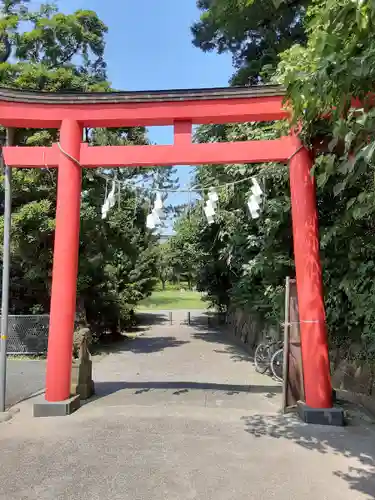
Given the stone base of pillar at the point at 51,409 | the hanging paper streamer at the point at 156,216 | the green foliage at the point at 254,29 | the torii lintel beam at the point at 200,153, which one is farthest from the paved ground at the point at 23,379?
the green foliage at the point at 254,29

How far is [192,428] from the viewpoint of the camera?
5.57 m

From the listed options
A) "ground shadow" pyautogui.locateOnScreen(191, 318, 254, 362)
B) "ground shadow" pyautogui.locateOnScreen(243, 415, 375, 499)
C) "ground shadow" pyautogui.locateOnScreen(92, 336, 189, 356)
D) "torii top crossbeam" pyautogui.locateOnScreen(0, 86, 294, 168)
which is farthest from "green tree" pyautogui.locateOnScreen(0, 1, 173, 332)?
"ground shadow" pyautogui.locateOnScreen(243, 415, 375, 499)

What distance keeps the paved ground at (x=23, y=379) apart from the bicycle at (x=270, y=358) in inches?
189

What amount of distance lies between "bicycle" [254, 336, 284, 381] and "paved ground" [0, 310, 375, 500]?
4.27 ft

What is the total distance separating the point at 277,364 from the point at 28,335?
23.2 ft

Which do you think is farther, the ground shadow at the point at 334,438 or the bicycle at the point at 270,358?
the bicycle at the point at 270,358

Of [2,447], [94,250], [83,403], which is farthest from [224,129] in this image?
[2,447]

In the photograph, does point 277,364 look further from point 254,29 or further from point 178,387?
point 254,29

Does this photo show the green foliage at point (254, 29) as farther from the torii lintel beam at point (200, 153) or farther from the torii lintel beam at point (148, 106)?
the torii lintel beam at point (200, 153)

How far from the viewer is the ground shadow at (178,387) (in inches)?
302

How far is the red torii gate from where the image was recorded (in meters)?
6.09

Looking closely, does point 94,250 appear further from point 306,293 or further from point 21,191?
point 306,293

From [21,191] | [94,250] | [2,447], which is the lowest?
[2,447]

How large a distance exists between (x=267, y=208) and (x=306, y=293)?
3.04 m
